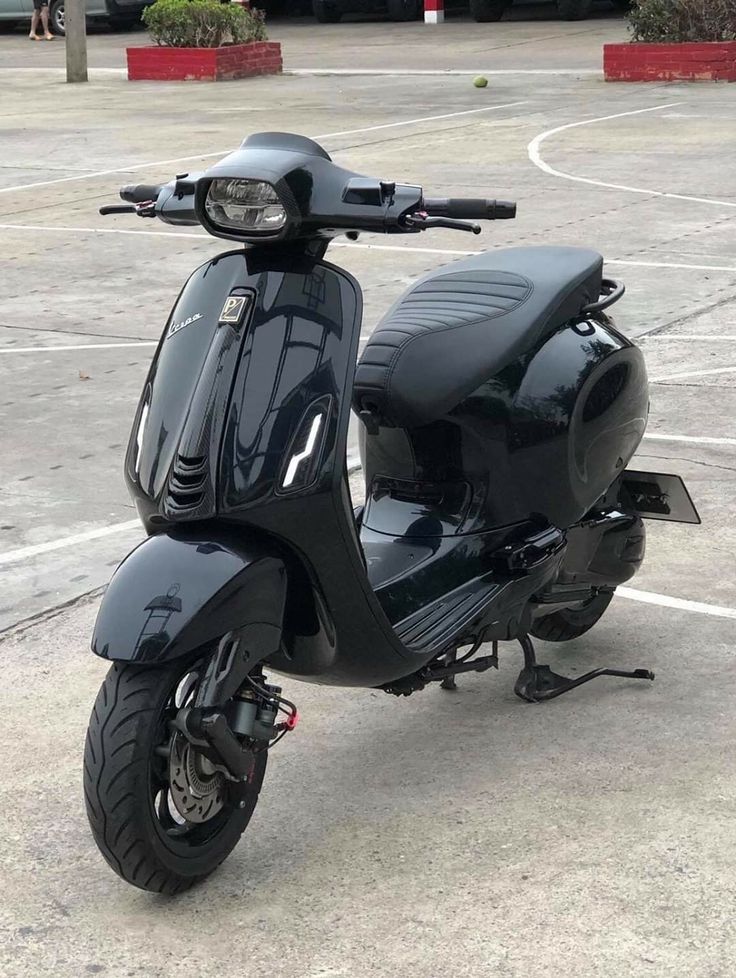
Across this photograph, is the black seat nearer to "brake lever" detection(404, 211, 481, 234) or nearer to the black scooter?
the black scooter

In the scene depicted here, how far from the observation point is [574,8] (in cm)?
3053

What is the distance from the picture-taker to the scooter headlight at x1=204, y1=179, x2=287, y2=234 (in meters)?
3.27

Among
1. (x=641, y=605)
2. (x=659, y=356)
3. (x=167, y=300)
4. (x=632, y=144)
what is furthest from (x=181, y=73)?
(x=641, y=605)

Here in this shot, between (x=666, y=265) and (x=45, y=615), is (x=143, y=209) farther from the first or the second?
(x=666, y=265)

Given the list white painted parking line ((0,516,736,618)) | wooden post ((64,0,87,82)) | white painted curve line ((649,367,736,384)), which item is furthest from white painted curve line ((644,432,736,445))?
wooden post ((64,0,87,82))

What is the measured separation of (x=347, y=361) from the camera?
3.40 metres

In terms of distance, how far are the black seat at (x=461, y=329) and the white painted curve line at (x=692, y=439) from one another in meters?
2.18

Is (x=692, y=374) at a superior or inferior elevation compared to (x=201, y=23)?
inferior

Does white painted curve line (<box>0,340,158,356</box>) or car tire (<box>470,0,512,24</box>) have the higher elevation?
car tire (<box>470,0,512,24</box>)

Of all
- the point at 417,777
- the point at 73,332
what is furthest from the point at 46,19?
the point at 417,777

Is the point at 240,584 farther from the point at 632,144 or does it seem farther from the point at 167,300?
the point at 632,144

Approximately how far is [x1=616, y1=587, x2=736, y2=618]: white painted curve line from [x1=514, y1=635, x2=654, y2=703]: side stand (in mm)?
613

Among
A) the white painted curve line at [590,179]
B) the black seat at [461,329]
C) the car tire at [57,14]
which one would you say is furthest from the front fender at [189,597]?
the car tire at [57,14]

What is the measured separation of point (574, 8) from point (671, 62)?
11.2 meters
